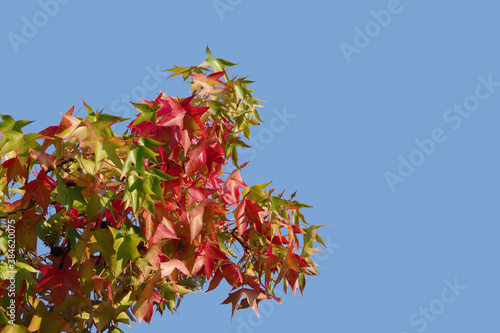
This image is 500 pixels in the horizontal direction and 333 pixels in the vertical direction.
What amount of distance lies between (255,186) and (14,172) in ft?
3.71

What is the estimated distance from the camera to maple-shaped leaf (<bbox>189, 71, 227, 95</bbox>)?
3254 mm

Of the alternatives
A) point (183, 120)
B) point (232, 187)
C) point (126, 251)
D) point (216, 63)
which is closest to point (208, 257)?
point (232, 187)

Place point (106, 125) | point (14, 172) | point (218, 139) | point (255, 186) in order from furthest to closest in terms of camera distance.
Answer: point (255, 186), point (218, 139), point (14, 172), point (106, 125)

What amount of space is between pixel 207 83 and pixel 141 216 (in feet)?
2.48

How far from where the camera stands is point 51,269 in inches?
120

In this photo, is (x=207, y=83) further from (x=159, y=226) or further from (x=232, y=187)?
(x=159, y=226)

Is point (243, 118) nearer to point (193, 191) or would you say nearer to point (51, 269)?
point (193, 191)

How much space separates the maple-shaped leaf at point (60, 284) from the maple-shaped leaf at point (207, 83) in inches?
41.0

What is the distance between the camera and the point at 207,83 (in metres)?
3.29

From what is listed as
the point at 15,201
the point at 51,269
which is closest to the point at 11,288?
the point at 51,269

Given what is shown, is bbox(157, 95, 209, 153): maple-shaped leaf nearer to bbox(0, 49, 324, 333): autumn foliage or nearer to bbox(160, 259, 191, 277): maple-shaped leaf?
bbox(0, 49, 324, 333): autumn foliage

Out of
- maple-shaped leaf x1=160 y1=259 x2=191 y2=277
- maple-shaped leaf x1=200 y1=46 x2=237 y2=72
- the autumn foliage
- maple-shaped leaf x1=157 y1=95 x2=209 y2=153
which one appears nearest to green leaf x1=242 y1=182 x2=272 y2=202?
the autumn foliage

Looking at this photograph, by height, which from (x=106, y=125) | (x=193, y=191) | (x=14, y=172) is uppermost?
(x=14, y=172)

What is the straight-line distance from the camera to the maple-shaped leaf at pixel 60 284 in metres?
3.03
